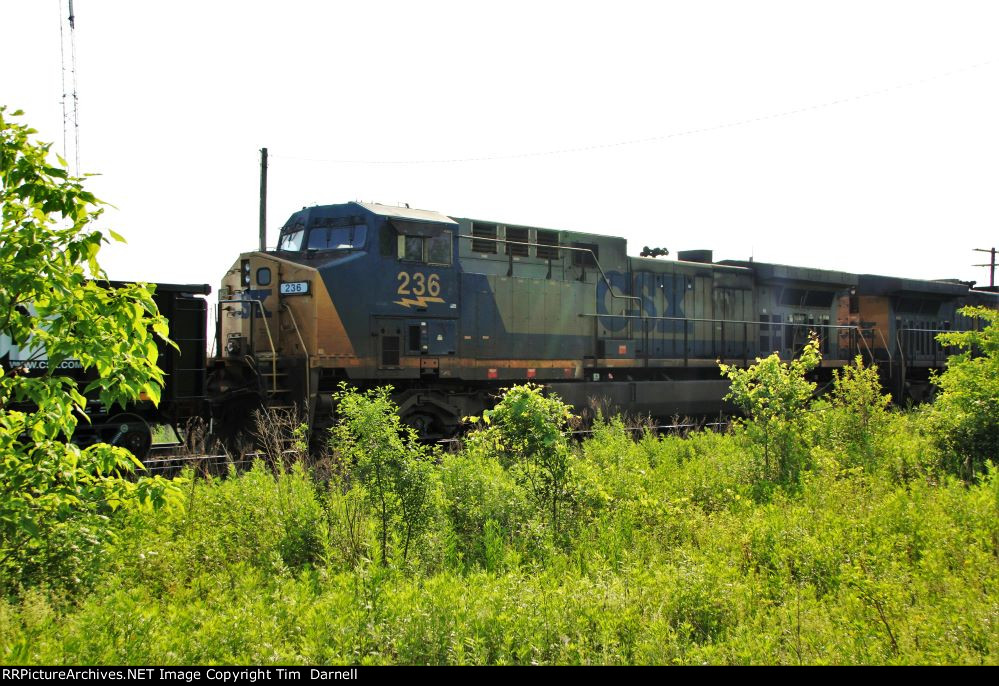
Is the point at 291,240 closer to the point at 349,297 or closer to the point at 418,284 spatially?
the point at 349,297

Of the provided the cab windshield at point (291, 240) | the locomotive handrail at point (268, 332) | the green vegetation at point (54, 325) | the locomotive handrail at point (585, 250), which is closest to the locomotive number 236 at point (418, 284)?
the locomotive handrail at point (585, 250)

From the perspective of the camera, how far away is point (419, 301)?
1216 centimetres

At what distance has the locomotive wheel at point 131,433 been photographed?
32.3ft

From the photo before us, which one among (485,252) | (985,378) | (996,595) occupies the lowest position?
(996,595)

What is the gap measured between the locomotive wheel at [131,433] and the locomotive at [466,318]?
4.39ft

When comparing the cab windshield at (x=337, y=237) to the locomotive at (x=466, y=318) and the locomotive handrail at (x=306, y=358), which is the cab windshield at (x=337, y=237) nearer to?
the locomotive at (x=466, y=318)

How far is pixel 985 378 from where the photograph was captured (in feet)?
35.9

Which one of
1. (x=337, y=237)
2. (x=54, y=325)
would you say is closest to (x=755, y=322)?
(x=337, y=237)

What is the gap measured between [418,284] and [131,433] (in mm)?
4629

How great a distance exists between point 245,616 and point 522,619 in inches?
70.6

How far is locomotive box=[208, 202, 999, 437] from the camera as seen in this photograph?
37.6 ft

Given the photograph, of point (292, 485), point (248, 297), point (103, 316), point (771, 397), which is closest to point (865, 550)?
point (771, 397)

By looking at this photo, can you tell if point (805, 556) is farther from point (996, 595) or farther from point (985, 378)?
point (985, 378)

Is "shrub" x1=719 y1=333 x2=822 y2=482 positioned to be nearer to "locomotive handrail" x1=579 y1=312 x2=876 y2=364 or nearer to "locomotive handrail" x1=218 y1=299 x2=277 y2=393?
"locomotive handrail" x1=579 y1=312 x2=876 y2=364
